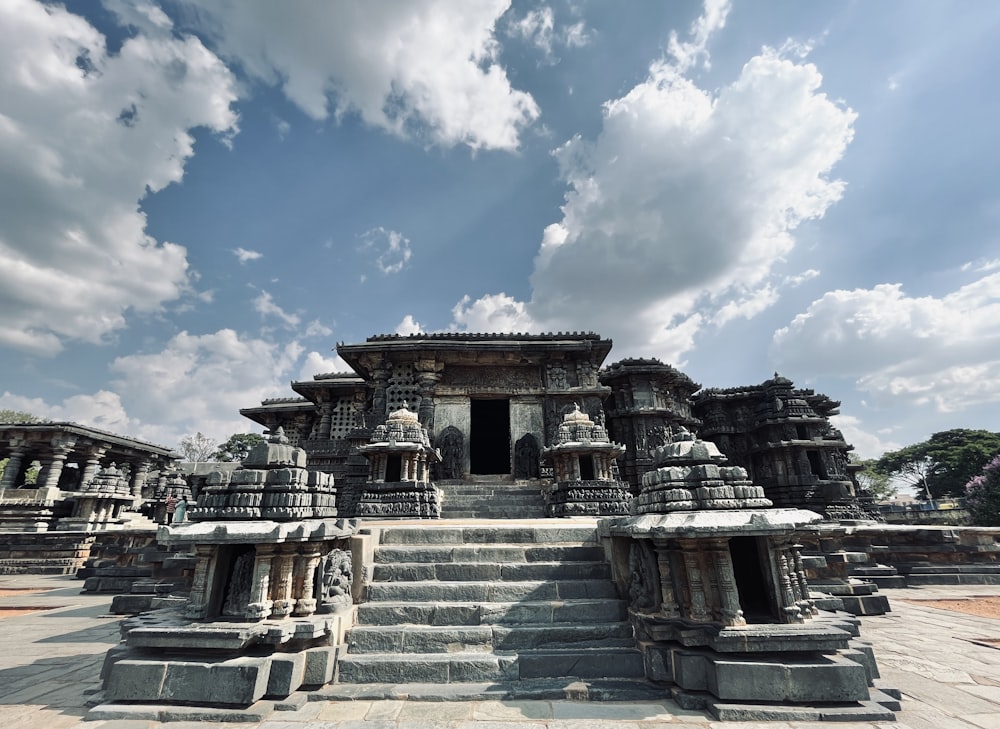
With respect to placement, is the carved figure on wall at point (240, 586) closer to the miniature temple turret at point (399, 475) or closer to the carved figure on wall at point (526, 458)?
the miniature temple turret at point (399, 475)

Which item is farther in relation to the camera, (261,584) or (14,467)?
(14,467)

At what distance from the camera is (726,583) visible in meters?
4.07

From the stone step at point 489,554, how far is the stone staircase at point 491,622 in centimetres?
1

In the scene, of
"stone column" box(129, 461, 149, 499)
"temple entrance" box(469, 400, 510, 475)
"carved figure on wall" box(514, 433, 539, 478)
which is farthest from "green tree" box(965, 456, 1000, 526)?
"stone column" box(129, 461, 149, 499)

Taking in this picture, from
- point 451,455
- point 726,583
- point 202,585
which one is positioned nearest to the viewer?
point 726,583

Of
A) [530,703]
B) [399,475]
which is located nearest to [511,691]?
[530,703]

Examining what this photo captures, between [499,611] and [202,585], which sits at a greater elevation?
[202,585]

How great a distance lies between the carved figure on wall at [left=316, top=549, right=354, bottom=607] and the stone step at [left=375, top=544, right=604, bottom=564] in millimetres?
734

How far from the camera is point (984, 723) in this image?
131 inches

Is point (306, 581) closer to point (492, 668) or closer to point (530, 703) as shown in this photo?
point (492, 668)

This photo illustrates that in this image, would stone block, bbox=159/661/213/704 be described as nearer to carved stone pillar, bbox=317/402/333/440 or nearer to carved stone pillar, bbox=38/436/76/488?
carved stone pillar, bbox=317/402/333/440

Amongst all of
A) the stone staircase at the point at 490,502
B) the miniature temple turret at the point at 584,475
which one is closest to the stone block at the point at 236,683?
the stone staircase at the point at 490,502

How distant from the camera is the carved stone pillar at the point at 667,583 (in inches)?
168

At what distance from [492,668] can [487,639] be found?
0.35 metres
